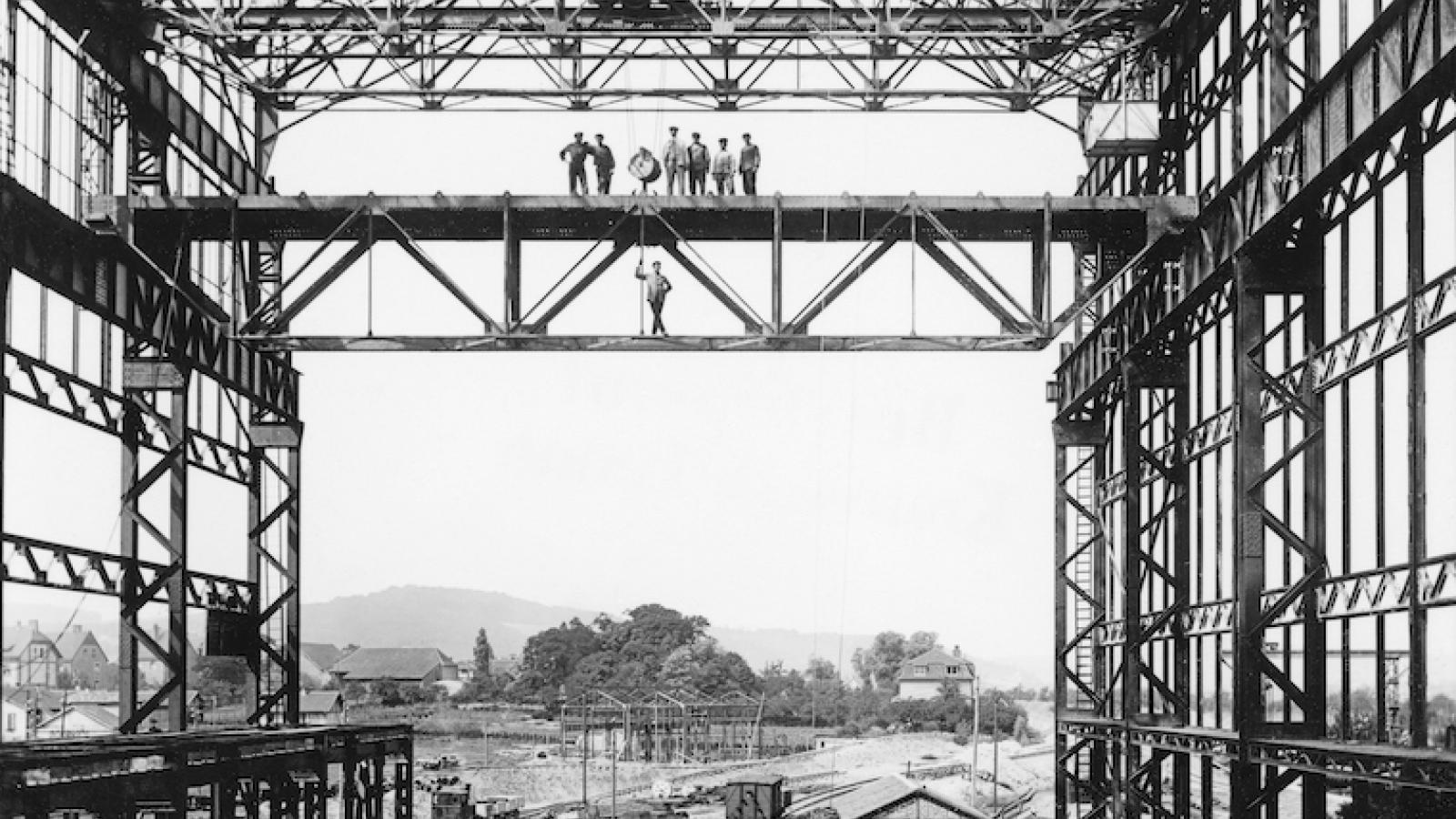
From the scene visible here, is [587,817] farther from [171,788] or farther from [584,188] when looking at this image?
[171,788]

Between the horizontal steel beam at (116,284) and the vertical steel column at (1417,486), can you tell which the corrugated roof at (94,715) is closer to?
the horizontal steel beam at (116,284)

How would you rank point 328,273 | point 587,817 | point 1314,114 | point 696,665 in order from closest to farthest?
point 1314,114 → point 328,273 → point 587,817 → point 696,665

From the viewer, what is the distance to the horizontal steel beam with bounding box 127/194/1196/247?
23.0 metres

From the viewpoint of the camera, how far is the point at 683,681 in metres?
109

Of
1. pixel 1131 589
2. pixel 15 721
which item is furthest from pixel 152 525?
pixel 15 721

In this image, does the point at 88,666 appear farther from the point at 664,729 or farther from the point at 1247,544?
the point at 1247,544

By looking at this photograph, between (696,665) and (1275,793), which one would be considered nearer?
(1275,793)

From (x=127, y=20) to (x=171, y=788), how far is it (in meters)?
12.3

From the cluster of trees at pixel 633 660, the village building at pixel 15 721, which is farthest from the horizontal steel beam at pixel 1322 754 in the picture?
the cluster of trees at pixel 633 660

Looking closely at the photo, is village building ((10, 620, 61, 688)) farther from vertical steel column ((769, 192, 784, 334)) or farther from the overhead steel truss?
the overhead steel truss

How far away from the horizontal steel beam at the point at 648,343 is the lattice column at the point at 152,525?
227 centimetres

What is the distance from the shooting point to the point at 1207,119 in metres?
24.1

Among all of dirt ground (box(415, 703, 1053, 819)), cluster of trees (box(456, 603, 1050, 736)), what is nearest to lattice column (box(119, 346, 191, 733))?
dirt ground (box(415, 703, 1053, 819))

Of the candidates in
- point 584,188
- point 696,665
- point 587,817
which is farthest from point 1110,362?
point 696,665
